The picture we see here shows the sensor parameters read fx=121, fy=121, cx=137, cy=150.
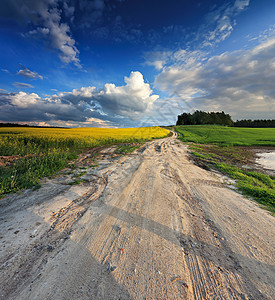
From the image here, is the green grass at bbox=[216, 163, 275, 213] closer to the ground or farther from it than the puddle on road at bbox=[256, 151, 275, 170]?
farther from it

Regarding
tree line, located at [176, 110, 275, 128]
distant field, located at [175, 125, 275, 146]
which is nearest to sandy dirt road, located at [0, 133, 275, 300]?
distant field, located at [175, 125, 275, 146]

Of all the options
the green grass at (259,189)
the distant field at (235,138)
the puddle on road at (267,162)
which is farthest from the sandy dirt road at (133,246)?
the distant field at (235,138)

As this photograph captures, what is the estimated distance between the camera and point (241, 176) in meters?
5.79

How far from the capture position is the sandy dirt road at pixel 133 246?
1.65m

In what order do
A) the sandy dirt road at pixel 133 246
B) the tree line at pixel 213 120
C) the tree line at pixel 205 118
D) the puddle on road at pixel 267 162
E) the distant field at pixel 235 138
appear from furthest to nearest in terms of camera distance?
the tree line at pixel 205 118, the tree line at pixel 213 120, the distant field at pixel 235 138, the puddle on road at pixel 267 162, the sandy dirt road at pixel 133 246

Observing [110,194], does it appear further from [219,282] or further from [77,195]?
[219,282]

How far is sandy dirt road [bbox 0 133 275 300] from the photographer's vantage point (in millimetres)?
1654

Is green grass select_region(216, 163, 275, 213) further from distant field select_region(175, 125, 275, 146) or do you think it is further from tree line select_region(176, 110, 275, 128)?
tree line select_region(176, 110, 275, 128)

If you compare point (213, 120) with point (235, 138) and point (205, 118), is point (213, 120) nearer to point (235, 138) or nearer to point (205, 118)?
point (205, 118)

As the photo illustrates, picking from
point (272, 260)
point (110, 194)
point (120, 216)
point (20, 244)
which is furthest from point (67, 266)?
point (272, 260)

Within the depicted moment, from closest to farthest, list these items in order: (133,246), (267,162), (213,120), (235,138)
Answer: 1. (133,246)
2. (267,162)
3. (235,138)
4. (213,120)

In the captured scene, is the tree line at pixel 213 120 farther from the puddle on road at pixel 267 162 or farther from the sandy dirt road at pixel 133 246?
the sandy dirt road at pixel 133 246

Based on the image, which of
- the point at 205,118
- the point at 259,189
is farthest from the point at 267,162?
the point at 205,118

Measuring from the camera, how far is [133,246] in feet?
7.38
